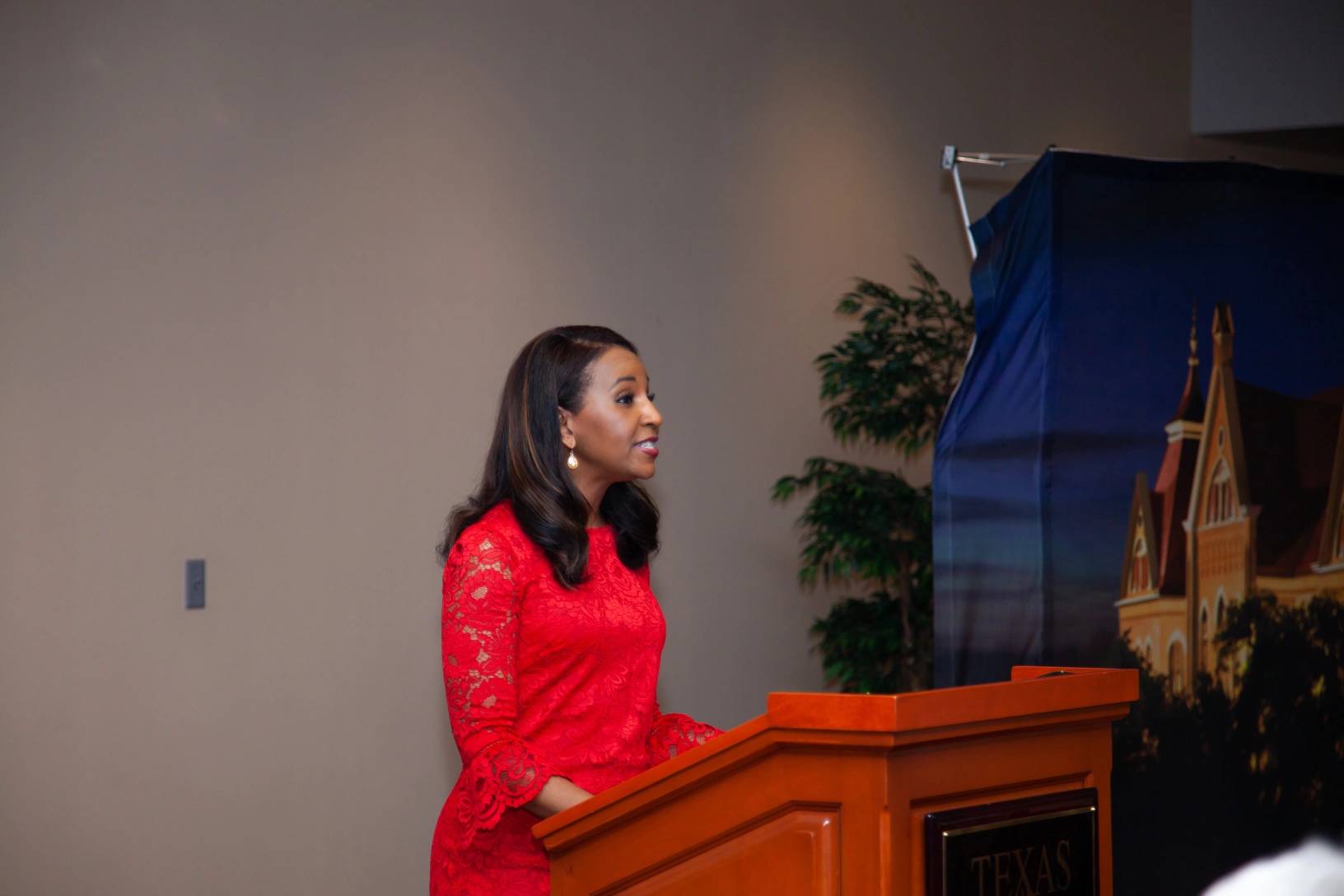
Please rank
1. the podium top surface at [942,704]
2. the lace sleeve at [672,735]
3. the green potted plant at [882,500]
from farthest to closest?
the green potted plant at [882,500] → the lace sleeve at [672,735] → the podium top surface at [942,704]

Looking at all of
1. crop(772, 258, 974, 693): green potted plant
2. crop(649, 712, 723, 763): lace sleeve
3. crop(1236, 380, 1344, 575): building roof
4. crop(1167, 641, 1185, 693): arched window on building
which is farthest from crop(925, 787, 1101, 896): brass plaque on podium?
crop(772, 258, 974, 693): green potted plant

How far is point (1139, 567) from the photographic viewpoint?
3.44 meters

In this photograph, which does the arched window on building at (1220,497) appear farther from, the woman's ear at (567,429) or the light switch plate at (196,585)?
the light switch plate at (196,585)

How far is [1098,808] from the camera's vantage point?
1.52 meters

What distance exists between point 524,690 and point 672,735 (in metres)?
0.30

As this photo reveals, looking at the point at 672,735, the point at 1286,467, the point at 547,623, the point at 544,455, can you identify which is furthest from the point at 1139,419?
the point at 547,623

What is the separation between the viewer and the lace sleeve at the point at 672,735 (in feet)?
6.99

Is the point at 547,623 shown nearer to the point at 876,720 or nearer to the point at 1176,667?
the point at 876,720

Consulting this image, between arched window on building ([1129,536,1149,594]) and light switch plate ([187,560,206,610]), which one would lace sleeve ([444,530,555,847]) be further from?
arched window on building ([1129,536,1149,594])

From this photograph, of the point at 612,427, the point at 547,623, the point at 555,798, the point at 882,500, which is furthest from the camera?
the point at 882,500

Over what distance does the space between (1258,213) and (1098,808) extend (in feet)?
8.19

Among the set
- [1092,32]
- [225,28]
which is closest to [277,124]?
[225,28]

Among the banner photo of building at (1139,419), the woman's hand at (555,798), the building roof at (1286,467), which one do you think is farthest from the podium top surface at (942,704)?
the building roof at (1286,467)

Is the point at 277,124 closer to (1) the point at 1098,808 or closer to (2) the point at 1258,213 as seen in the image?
(2) the point at 1258,213
